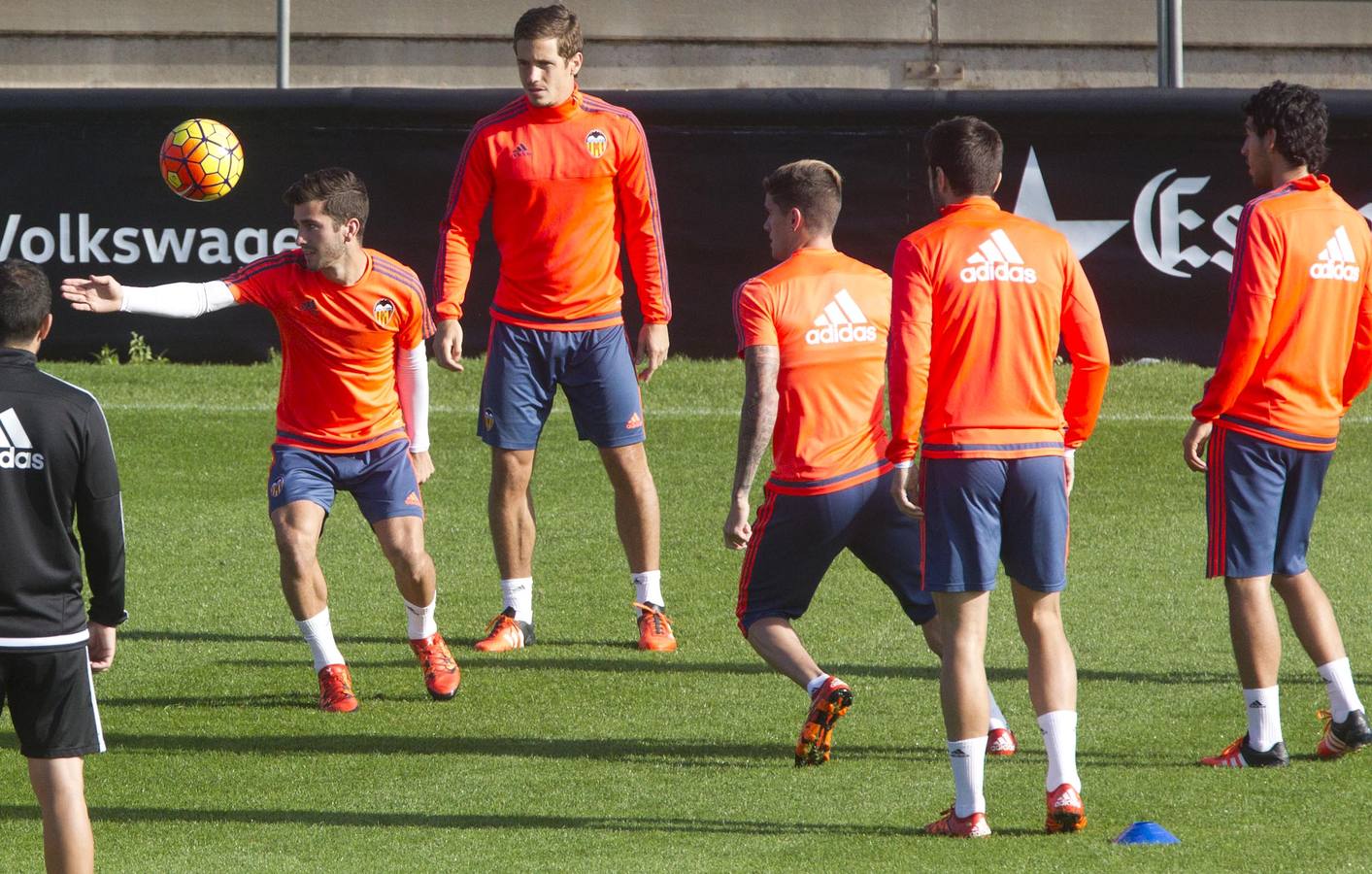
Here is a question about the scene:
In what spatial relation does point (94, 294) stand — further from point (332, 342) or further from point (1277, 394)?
point (1277, 394)

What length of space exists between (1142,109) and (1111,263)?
1.14 metres

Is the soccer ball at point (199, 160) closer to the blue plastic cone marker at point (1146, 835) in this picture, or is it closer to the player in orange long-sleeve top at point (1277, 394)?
the player in orange long-sleeve top at point (1277, 394)

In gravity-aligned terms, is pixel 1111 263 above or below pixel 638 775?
above

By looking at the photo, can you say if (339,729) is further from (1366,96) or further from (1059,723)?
(1366,96)

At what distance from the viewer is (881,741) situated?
6.54 meters

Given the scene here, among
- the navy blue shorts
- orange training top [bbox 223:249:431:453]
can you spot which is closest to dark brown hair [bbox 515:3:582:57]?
orange training top [bbox 223:249:431:453]

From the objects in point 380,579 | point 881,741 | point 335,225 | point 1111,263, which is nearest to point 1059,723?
point 881,741

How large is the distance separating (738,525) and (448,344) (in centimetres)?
225

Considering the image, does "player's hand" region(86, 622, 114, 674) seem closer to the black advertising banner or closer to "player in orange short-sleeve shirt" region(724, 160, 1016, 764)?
"player in orange short-sleeve shirt" region(724, 160, 1016, 764)

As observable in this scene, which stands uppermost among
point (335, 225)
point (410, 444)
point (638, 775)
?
point (335, 225)

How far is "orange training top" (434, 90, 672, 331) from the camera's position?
809cm

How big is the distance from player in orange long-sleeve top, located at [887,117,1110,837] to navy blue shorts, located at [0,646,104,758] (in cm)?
230

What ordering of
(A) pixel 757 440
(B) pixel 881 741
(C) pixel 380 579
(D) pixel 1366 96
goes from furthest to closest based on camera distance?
(D) pixel 1366 96 < (C) pixel 380 579 < (B) pixel 881 741 < (A) pixel 757 440

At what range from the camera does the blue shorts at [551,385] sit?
812cm
